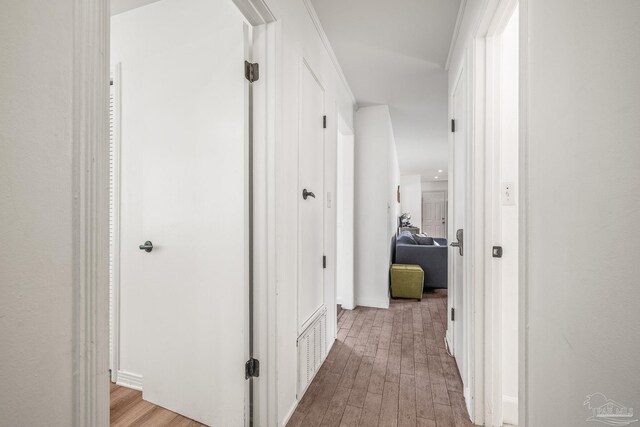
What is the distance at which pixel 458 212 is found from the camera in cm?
217

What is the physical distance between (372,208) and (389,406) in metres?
2.32

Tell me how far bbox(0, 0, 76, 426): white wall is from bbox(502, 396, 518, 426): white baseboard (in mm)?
1940

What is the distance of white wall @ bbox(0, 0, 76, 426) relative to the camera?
17.8 inches

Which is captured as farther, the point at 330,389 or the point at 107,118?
the point at 330,389

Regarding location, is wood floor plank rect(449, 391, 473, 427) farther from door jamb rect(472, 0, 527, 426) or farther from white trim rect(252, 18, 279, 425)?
white trim rect(252, 18, 279, 425)

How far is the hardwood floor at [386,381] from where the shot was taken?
1598 mm

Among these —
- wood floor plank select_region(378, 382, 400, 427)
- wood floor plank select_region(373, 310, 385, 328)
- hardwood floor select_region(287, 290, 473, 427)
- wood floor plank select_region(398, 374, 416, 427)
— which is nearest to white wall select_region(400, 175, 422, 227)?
wood floor plank select_region(373, 310, 385, 328)

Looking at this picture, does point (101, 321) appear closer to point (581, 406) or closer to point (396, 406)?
point (581, 406)

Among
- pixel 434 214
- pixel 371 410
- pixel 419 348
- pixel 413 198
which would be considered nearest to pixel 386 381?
pixel 371 410

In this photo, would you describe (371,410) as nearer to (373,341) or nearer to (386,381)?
(386,381)

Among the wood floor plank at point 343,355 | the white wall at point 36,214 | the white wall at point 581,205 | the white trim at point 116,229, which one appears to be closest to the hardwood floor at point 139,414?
the white trim at point 116,229

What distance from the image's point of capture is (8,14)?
1.48 feet

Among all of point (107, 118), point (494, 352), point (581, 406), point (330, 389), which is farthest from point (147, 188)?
point (494, 352)

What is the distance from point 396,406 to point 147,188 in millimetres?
1971
